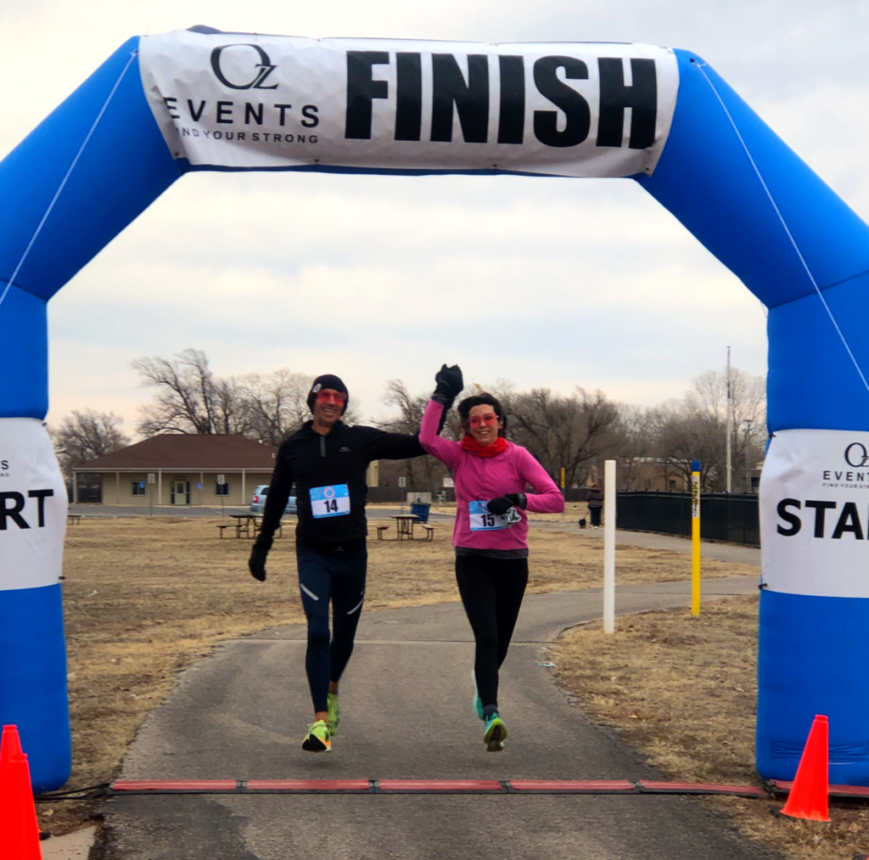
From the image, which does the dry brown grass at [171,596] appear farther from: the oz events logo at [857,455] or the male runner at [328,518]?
the oz events logo at [857,455]

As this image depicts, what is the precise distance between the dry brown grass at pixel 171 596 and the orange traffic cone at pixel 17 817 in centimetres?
58

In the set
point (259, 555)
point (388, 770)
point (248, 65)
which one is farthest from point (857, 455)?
point (248, 65)

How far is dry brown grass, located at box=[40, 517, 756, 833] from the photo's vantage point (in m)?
6.71

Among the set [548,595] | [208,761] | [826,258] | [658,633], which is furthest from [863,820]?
[548,595]

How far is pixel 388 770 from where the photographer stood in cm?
547

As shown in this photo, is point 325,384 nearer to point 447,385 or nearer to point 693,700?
point 447,385

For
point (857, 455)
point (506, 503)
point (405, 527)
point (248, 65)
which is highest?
point (248, 65)

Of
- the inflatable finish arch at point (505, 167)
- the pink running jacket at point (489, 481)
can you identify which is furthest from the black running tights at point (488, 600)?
the inflatable finish arch at point (505, 167)

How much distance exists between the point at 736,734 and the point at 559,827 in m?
2.31

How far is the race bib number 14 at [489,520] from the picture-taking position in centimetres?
580

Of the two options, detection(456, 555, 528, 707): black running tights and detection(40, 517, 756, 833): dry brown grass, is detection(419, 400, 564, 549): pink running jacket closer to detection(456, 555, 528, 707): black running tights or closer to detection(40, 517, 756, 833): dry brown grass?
detection(456, 555, 528, 707): black running tights

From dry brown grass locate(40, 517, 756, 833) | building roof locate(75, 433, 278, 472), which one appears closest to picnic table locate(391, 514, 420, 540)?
dry brown grass locate(40, 517, 756, 833)

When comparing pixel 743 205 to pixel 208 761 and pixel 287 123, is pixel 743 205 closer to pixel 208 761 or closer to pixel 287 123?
pixel 287 123

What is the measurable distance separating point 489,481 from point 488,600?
681 mm
